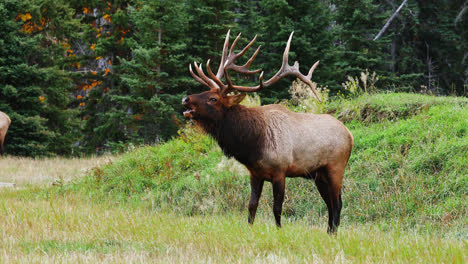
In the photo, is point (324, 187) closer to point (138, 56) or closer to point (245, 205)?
point (245, 205)

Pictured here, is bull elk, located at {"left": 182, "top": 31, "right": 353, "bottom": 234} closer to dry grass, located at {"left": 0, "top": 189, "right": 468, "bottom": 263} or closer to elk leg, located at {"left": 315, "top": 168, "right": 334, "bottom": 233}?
elk leg, located at {"left": 315, "top": 168, "right": 334, "bottom": 233}

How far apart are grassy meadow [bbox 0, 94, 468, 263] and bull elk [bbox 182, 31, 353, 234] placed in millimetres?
513

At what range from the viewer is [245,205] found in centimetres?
825

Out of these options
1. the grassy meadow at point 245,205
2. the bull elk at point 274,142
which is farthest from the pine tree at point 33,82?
the bull elk at point 274,142

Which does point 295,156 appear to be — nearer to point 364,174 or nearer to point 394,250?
point 394,250

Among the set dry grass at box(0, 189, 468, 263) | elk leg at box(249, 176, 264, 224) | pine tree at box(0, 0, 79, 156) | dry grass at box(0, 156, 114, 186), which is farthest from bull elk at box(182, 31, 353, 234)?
pine tree at box(0, 0, 79, 156)

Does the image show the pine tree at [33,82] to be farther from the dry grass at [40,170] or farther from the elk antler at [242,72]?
the elk antler at [242,72]

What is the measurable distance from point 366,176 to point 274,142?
3.04 metres

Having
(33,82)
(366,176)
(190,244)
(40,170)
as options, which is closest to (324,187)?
(366,176)

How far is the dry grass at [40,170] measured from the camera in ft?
37.5

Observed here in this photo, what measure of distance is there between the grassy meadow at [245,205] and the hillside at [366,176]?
0.07 ft

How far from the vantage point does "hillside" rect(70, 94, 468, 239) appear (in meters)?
7.21

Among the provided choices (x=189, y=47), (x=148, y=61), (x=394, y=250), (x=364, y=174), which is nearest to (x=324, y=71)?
(x=189, y=47)

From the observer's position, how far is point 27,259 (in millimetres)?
3957
